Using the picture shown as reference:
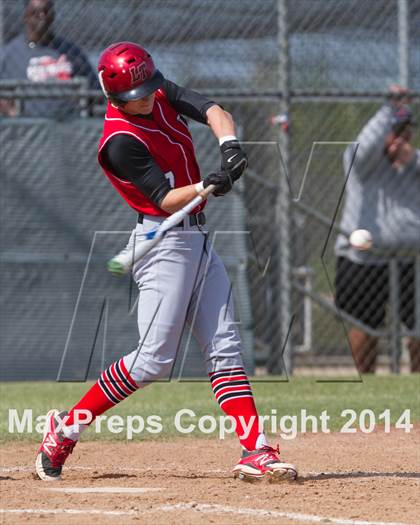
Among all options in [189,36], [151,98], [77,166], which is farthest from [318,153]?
[151,98]

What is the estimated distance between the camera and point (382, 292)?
971 centimetres

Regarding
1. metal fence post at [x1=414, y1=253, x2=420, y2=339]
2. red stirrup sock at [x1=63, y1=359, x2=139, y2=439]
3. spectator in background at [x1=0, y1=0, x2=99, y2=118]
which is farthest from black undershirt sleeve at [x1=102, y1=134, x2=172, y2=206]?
metal fence post at [x1=414, y1=253, x2=420, y2=339]

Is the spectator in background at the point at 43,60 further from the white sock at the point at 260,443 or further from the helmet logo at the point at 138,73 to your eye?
the white sock at the point at 260,443

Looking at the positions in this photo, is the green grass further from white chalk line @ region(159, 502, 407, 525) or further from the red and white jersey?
white chalk line @ region(159, 502, 407, 525)

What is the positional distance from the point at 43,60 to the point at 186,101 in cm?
469

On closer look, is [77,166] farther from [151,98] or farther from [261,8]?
[151,98]

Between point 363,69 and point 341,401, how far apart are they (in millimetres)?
3308

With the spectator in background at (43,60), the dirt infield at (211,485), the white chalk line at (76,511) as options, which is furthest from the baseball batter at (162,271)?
the spectator in background at (43,60)

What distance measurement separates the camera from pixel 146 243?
482cm

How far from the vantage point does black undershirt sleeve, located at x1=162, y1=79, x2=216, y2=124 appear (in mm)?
5008

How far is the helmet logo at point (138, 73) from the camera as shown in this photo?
4.67m

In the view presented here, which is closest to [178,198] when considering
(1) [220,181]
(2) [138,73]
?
(1) [220,181]

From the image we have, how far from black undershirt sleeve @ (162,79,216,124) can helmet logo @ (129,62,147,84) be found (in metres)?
0.31

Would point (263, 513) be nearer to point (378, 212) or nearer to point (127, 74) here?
point (127, 74)
